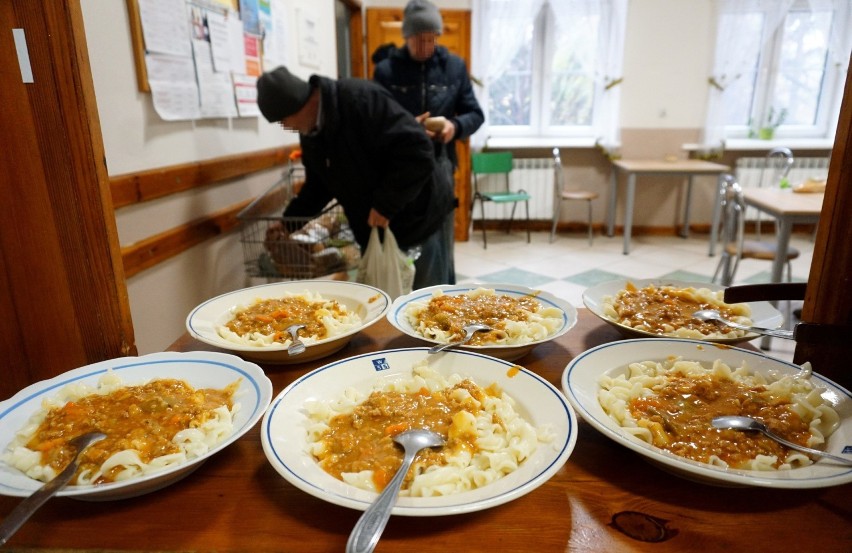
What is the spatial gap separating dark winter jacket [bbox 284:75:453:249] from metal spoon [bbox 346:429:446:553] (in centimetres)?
150

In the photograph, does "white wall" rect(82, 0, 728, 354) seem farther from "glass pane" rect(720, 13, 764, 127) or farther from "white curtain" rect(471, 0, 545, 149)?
"glass pane" rect(720, 13, 764, 127)

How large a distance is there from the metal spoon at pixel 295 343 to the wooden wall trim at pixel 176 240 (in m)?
0.63

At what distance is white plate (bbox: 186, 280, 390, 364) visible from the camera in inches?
42.2

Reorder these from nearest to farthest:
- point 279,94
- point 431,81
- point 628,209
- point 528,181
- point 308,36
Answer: point 279,94 → point 431,81 → point 308,36 → point 628,209 → point 528,181

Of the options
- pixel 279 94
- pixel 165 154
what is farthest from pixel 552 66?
pixel 165 154

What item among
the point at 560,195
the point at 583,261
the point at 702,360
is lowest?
the point at 583,261

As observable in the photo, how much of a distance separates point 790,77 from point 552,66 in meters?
2.70

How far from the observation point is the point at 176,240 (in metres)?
1.92

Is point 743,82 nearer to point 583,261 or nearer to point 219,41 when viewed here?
point 583,261

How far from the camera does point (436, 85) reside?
336cm

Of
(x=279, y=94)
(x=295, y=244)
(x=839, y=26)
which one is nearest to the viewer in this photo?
(x=279, y=94)

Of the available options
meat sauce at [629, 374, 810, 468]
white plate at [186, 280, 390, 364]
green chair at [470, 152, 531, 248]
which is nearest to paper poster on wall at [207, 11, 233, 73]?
white plate at [186, 280, 390, 364]

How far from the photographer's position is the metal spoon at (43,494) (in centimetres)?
55

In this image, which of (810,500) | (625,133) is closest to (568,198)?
(625,133)
